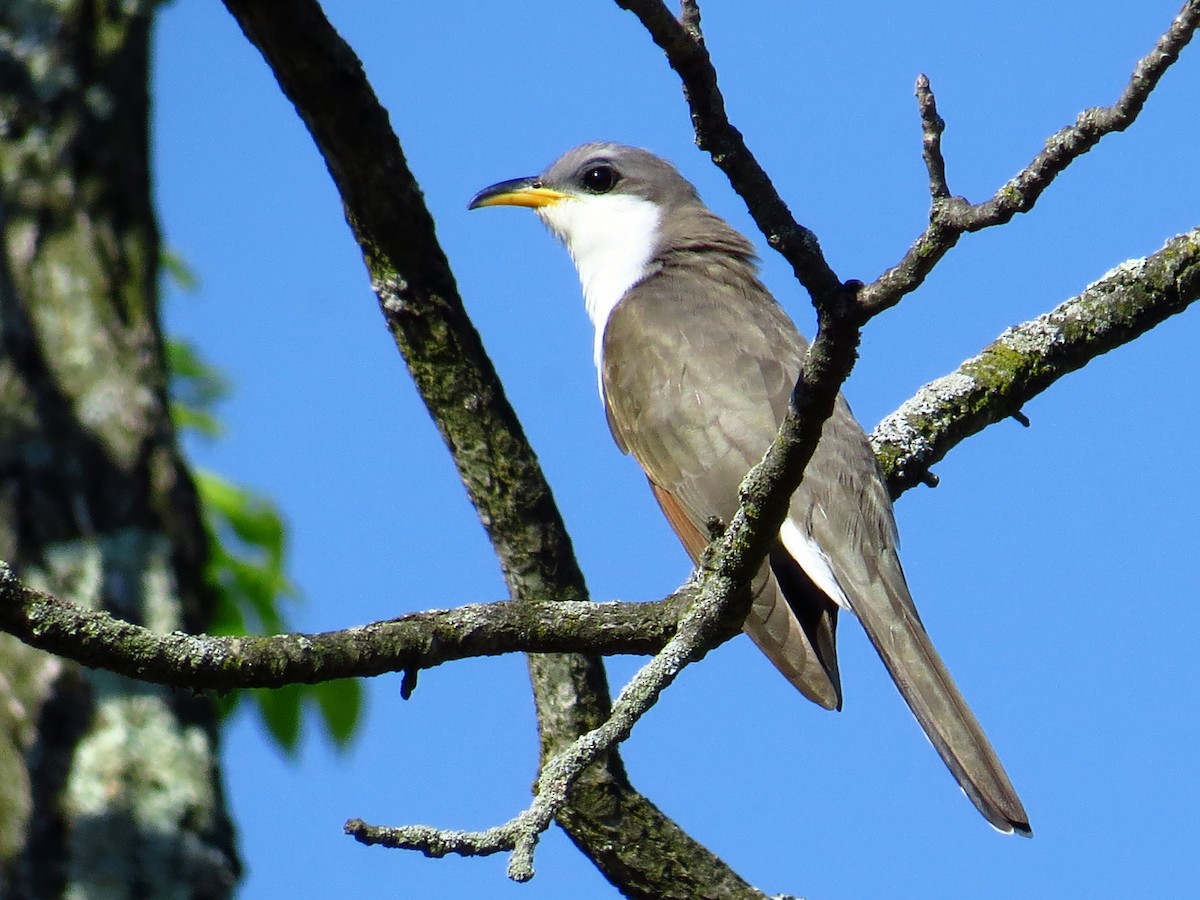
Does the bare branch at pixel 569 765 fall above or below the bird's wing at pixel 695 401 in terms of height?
below

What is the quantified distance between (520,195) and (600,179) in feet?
1.20

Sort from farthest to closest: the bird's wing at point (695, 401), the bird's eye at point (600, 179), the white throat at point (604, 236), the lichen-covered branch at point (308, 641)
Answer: the bird's eye at point (600, 179), the white throat at point (604, 236), the bird's wing at point (695, 401), the lichen-covered branch at point (308, 641)

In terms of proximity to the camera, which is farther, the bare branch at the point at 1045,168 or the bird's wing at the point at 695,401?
the bird's wing at the point at 695,401

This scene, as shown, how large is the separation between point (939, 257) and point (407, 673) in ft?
3.90

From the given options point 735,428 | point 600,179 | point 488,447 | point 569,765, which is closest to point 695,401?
point 735,428

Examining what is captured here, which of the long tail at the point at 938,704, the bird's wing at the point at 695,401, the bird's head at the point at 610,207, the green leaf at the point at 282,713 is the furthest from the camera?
the bird's head at the point at 610,207

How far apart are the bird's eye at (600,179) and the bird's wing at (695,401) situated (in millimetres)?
1104

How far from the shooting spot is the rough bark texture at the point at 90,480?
13.8 feet

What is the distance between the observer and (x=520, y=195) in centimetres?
660

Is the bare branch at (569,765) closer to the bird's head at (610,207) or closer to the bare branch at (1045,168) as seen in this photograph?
the bare branch at (1045,168)

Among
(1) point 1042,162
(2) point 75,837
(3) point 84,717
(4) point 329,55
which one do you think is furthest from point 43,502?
(1) point 1042,162

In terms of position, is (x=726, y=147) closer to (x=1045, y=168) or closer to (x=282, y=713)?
(x=1045, y=168)

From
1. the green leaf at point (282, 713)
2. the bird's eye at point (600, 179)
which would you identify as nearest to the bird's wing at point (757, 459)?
the bird's eye at point (600, 179)

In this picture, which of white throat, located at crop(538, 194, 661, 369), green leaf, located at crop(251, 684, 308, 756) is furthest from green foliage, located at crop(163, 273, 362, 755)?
white throat, located at crop(538, 194, 661, 369)
